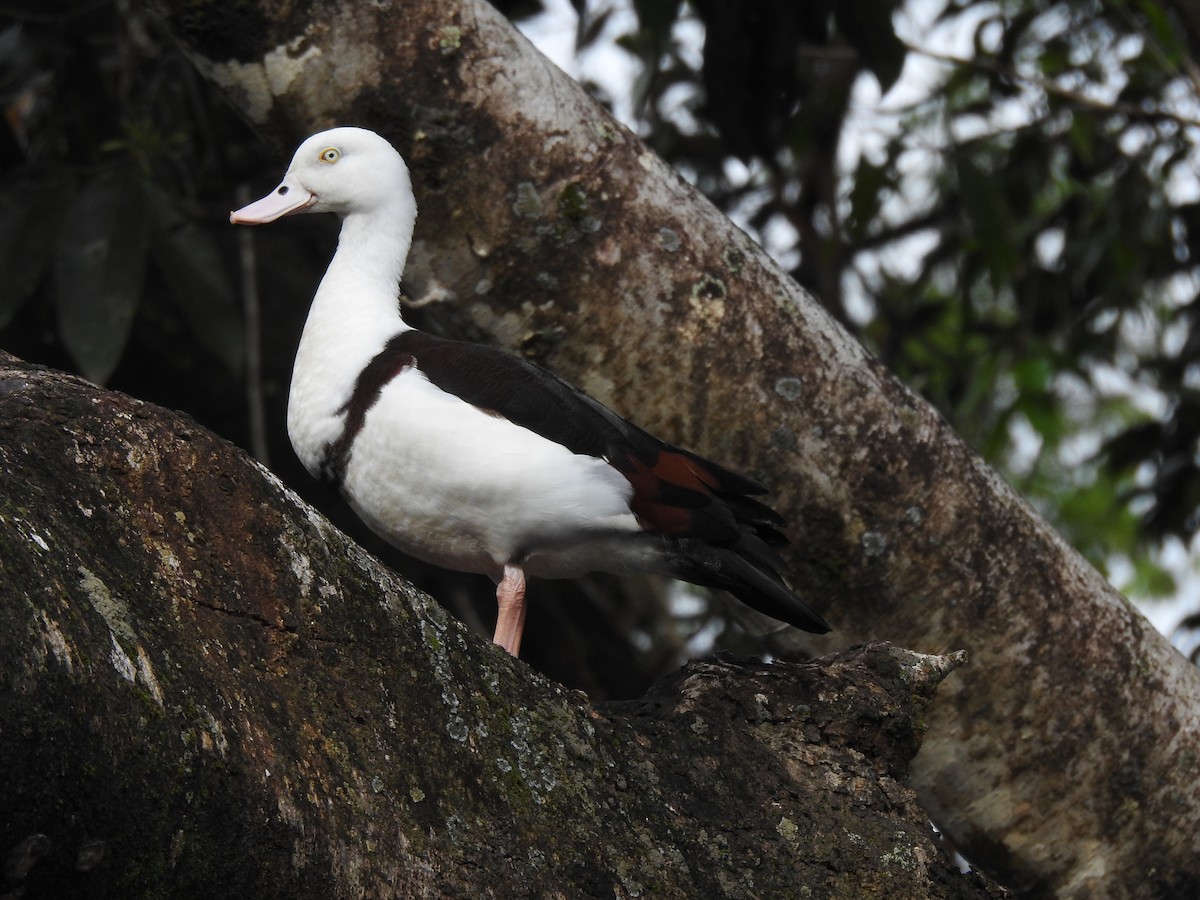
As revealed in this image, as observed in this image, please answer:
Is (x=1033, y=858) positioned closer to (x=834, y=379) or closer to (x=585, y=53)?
(x=834, y=379)

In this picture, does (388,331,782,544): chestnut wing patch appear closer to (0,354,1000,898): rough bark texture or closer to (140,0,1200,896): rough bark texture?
(140,0,1200,896): rough bark texture

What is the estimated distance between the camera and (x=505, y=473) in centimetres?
284

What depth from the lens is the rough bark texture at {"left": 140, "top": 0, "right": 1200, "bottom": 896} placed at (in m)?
3.29

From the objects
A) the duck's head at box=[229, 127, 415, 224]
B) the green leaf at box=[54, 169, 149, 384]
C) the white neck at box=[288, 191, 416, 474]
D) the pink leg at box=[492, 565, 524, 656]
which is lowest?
the green leaf at box=[54, 169, 149, 384]

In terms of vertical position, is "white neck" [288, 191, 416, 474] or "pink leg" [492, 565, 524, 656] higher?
"white neck" [288, 191, 416, 474]

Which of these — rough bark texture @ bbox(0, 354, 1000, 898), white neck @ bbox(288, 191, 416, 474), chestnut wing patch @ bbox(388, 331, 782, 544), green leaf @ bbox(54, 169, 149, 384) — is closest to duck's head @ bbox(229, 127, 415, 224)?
white neck @ bbox(288, 191, 416, 474)

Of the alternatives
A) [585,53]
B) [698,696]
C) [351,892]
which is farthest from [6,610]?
[585,53]

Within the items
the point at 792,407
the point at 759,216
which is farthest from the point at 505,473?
the point at 759,216

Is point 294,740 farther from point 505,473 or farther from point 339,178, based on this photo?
point 339,178

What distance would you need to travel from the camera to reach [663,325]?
10.9ft

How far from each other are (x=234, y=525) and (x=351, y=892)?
49 cm

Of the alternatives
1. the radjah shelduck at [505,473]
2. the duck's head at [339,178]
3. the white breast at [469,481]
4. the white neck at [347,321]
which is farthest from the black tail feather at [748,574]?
the duck's head at [339,178]

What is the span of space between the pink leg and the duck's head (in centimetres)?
86

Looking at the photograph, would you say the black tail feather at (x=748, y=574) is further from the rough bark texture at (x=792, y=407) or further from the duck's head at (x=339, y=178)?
the duck's head at (x=339, y=178)
